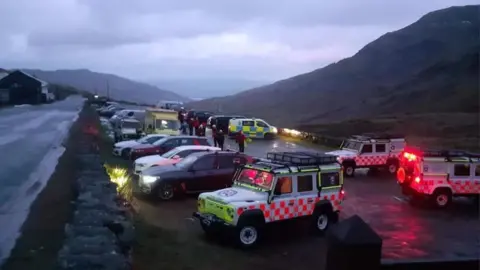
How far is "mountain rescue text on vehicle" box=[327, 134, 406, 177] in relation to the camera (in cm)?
2378

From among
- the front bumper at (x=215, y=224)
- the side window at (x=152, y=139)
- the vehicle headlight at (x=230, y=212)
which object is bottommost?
the front bumper at (x=215, y=224)

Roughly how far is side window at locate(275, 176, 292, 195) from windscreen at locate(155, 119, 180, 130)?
20.2m

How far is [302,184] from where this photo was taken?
13.1 metres

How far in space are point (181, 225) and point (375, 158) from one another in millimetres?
12781

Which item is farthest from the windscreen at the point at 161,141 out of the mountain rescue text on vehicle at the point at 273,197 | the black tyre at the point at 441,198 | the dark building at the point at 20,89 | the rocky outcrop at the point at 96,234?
the dark building at the point at 20,89

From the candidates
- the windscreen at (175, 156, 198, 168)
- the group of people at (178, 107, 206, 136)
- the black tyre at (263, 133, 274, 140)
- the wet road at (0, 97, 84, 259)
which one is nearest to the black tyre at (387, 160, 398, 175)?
the windscreen at (175, 156, 198, 168)

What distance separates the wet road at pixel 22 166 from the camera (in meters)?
13.8

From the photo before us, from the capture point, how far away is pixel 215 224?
1218cm

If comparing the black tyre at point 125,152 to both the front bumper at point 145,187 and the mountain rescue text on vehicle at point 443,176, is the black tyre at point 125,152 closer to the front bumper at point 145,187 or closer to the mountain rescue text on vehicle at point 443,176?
the front bumper at point 145,187

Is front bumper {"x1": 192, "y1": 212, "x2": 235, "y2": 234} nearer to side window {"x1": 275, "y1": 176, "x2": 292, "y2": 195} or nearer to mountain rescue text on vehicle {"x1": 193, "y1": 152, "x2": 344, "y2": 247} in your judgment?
mountain rescue text on vehicle {"x1": 193, "y1": 152, "x2": 344, "y2": 247}

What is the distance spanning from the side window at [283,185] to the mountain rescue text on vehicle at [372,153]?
442 inches

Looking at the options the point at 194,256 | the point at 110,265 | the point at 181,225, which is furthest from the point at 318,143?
the point at 110,265

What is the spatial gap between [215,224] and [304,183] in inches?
97.8

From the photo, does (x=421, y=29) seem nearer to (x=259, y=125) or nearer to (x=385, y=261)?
(x=259, y=125)
